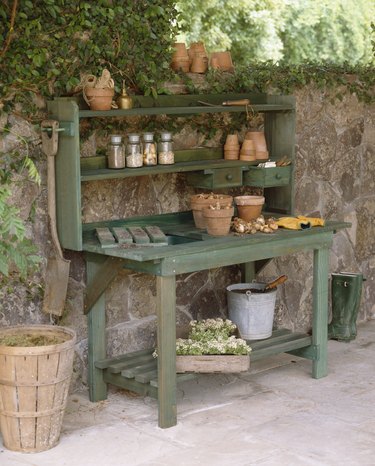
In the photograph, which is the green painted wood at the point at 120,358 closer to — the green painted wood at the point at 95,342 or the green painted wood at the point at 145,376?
the green painted wood at the point at 95,342

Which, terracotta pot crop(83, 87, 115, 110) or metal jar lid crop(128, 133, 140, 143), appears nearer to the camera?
terracotta pot crop(83, 87, 115, 110)

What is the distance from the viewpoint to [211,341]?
5.31 meters

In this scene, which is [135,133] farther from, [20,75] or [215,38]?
[215,38]

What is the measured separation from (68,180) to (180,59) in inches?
45.5

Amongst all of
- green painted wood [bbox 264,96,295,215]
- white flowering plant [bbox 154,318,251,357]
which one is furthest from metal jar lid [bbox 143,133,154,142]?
white flowering plant [bbox 154,318,251,357]

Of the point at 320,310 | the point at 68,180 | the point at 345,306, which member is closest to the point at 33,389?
the point at 68,180

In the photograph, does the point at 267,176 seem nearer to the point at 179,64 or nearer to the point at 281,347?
the point at 179,64

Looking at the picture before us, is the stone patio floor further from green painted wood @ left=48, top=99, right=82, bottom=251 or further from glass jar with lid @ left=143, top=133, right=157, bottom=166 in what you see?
glass jar with lid @ left=143, top=133, right=157, bottom=166

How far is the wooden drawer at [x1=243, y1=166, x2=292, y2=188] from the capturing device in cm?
573

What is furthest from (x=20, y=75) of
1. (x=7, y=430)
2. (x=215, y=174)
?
(x=7, y=430)

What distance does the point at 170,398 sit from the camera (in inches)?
195

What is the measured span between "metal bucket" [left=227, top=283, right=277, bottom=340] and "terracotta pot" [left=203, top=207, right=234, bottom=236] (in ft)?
1.94

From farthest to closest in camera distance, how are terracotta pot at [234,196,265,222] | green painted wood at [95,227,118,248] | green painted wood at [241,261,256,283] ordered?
green painted wood at [241,261,256,283] < terracotta pot at [234,196,265,222] < green painted wood at [95,227,118,248]

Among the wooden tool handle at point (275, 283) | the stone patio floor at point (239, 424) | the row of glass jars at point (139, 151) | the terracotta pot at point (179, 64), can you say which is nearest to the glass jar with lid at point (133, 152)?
the row of glass jars at point (139, 151)
